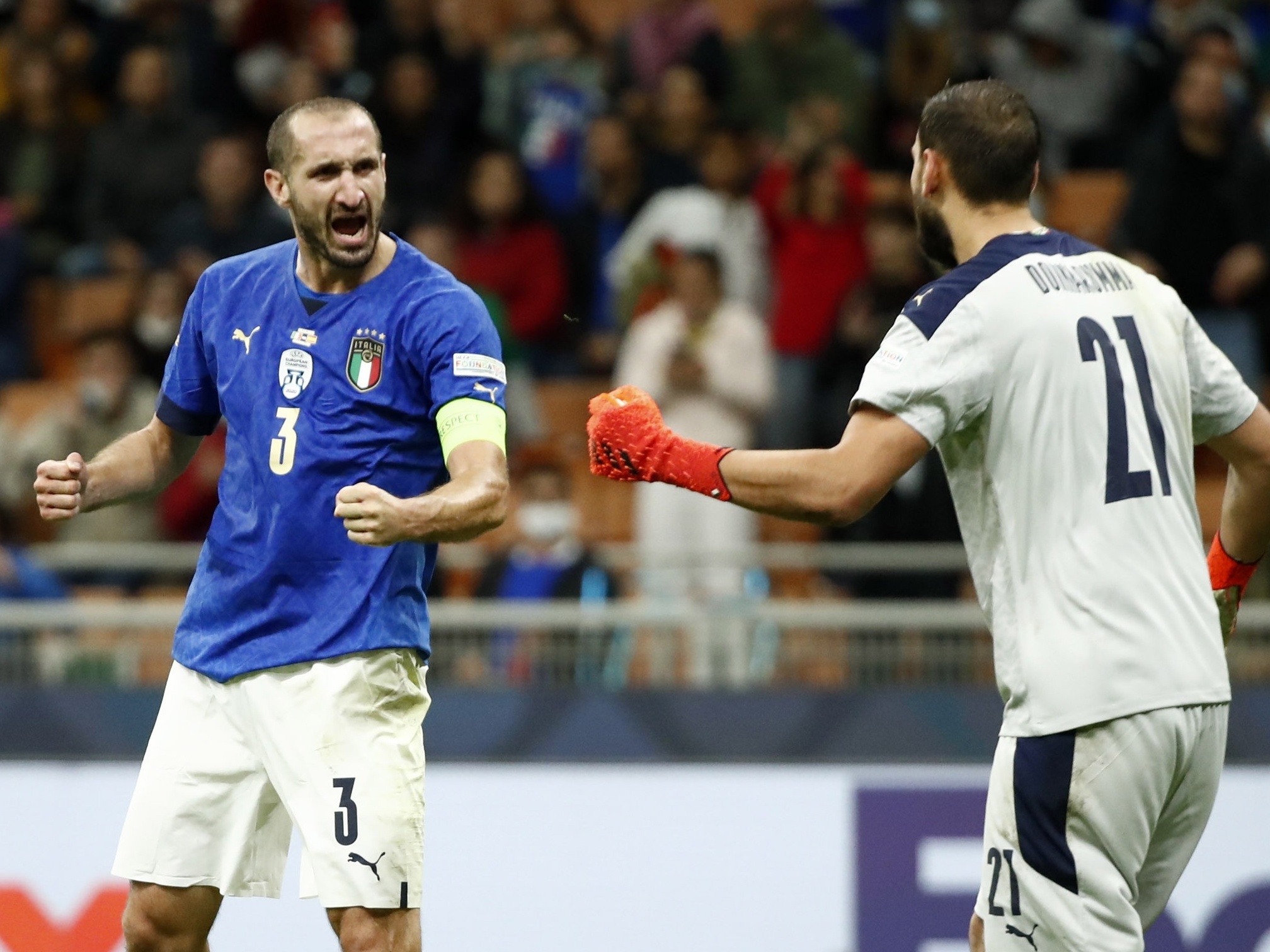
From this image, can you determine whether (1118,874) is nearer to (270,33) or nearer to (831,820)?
(831,820)

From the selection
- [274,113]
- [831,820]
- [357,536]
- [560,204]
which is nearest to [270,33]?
[274,113]

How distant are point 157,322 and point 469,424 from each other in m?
5.58

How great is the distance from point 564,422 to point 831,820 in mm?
3382

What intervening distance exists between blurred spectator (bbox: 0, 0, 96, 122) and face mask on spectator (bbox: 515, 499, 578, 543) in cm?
491

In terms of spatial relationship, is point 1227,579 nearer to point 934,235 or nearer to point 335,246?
point 934,235

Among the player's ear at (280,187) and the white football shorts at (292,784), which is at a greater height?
the player's ear at (280,187)

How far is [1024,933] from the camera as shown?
12.3ft

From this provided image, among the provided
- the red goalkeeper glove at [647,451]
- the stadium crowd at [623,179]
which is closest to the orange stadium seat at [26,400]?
the stadium crowd at [623,179]

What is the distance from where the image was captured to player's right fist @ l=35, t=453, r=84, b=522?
4.52 meters

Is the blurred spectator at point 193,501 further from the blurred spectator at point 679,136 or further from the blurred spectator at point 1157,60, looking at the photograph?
the blurred spectator at point 1157,60

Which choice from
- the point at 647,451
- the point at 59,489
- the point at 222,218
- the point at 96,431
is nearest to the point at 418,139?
the point at 222,218

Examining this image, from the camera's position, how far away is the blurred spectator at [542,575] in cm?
725

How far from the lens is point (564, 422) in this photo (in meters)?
9.38

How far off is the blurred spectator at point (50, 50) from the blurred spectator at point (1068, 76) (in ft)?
17.4
